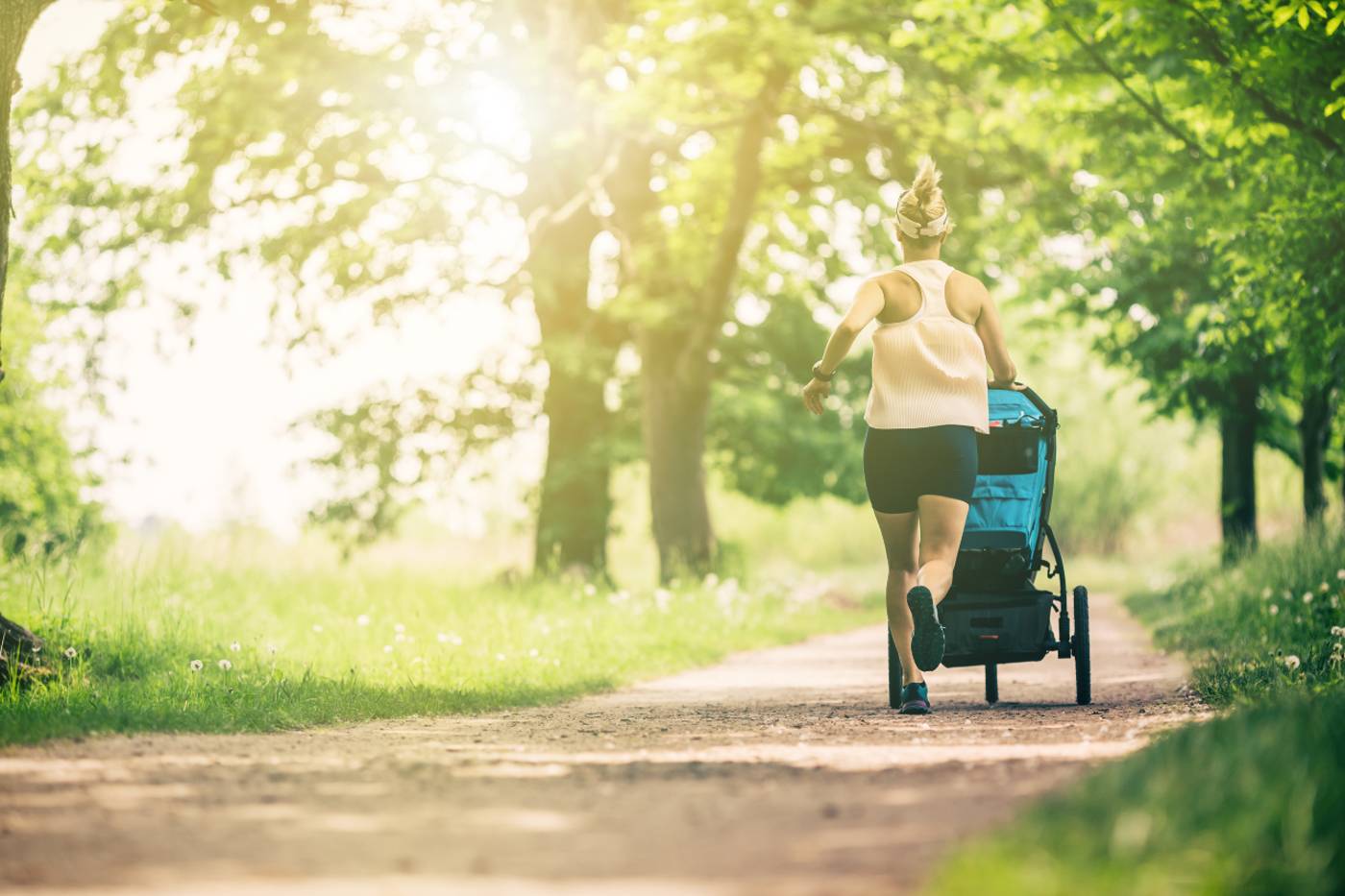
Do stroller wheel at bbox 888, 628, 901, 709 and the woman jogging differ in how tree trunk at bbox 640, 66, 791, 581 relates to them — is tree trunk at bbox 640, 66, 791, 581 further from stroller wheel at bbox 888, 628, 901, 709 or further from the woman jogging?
the woman jogging

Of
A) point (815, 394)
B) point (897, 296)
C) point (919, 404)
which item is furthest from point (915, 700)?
point (897, 296)

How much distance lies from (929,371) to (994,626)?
4.57ft

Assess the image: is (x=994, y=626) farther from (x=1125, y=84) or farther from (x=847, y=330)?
(x=1125, y=84)

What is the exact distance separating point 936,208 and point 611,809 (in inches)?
151

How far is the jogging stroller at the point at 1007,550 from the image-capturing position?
7297 mm

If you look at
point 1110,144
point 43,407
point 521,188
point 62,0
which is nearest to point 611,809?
point 62,0

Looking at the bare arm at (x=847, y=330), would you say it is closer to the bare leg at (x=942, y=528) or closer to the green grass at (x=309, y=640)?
the bare leg at (x=942, y=528)

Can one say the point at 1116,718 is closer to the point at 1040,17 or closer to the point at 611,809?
the point at 611,809

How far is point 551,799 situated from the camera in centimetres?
445

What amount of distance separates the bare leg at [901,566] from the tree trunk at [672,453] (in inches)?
449

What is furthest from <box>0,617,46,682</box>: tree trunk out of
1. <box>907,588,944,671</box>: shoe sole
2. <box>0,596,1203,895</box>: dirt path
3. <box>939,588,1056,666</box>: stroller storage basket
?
<box>939,588,1056,666</box>: stroller storage basket

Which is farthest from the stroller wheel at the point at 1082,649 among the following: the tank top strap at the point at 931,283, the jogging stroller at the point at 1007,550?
the tank top strap at the point at 931,283

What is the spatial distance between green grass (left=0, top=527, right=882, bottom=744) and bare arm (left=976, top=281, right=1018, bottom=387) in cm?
306

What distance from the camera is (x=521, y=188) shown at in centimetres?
2045
